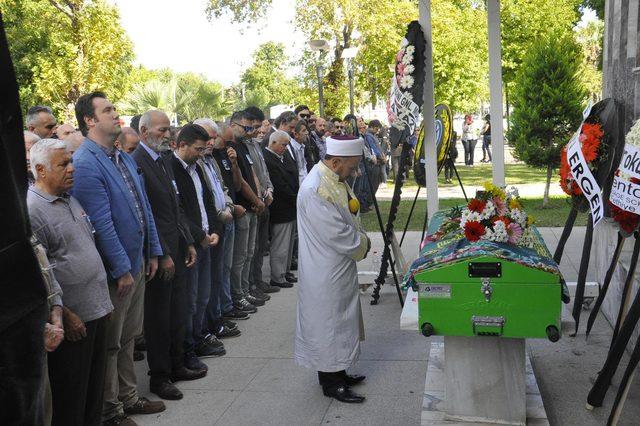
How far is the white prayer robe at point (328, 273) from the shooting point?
17.2ft

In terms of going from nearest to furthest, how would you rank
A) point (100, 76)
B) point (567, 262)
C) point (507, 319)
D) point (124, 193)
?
point (507, 319), point (124, 193), point (567, 262), point (100, 76)

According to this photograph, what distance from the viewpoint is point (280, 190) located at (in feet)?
29.7

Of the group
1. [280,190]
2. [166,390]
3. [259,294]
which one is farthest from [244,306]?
[166,390]

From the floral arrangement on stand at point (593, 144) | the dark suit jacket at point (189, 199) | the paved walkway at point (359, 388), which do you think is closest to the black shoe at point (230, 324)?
the paved walkway at point (359, 388)

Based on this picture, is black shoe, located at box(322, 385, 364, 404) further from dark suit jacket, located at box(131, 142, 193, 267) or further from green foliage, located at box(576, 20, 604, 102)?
green foliage, located at box(576, 20, 604, 102)

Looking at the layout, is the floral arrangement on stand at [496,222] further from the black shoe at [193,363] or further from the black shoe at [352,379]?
the black shoe at [193,363]

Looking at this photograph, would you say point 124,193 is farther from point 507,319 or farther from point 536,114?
point 536,114

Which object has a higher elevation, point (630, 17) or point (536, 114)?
point (630, 17)

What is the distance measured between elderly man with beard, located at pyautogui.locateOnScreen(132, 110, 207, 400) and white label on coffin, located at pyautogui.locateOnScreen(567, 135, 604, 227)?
10.1 ft

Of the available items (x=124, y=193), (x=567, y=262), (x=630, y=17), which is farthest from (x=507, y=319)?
(x=567, y=262)

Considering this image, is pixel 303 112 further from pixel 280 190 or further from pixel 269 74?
pixel 269 74

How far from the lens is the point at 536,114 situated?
14664 millimetres

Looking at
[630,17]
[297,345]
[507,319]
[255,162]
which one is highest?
[630,17]

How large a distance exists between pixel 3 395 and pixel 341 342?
160 inches
